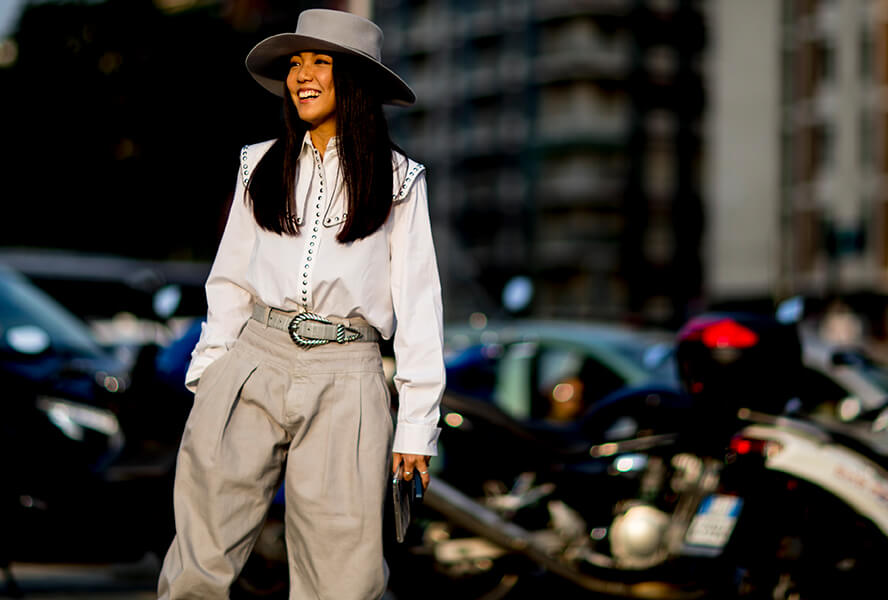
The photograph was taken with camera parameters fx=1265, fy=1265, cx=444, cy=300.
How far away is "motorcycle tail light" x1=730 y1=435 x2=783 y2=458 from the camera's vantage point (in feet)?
14.7

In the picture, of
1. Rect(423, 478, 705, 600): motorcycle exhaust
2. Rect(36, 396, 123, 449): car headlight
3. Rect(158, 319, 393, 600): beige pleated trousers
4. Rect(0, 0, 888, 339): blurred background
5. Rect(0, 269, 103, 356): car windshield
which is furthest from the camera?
Rect(0, 0, 888, 339): blurred background

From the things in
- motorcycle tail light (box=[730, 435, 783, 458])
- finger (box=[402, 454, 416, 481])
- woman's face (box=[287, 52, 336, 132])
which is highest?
woman's face (box=[287, 52, 336, 132])

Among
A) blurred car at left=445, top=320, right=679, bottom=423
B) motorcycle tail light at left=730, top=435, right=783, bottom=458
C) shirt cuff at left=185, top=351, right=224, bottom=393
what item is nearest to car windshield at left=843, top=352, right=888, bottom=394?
blurred car at left=445, top=320, right=679, bottom=423

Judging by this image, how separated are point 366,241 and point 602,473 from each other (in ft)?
7.83

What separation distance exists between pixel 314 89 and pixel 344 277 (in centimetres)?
51

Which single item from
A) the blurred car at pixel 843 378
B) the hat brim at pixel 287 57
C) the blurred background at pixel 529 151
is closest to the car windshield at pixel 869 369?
the blurred car at pixel 843 378

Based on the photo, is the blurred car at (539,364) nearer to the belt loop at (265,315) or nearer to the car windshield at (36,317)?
the car windshield at (36,317)

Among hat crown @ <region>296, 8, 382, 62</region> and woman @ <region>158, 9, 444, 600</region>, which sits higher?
hat crown @ <region>296, 8, 382, 62</region>

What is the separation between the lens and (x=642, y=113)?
220 feet

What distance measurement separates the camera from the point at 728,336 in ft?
15.4

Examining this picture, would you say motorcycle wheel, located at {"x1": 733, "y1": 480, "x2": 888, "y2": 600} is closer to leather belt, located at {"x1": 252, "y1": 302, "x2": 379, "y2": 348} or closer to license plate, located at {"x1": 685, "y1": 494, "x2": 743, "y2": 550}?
license plate, located at {"x1": 685, "y1": 494, "x2": 743, "y2": 550}

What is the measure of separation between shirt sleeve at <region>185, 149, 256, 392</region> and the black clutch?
0.55 m

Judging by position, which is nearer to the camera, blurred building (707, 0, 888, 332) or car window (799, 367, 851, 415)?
car window (799, 367, 851, 415)

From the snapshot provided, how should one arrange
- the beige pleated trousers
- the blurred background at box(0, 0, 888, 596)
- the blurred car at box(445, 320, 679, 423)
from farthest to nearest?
the blurred background at box(0, 0, 888, 596) < the blurred car at box(445, 320, 679, 423) < the beige pleated trousers
